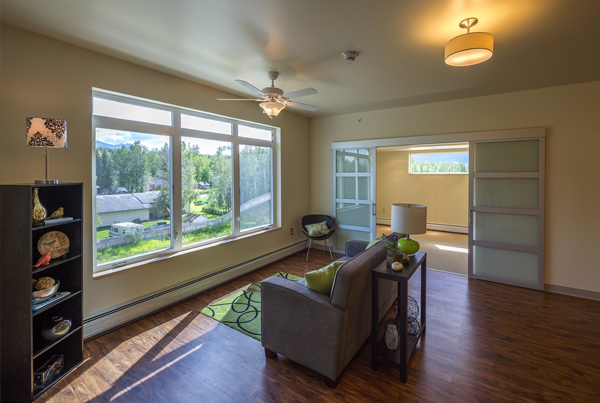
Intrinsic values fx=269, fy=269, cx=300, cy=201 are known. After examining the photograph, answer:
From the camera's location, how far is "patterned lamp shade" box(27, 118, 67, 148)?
6.26 ft

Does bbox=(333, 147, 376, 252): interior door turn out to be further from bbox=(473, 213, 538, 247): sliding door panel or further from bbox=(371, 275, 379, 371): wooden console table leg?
bbox=(371, 275, 379, 371): wooden console table leg

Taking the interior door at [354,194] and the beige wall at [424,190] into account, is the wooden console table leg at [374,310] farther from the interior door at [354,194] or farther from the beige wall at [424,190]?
the beige wall at [424,190]

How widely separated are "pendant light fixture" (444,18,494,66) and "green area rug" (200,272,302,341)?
302cm

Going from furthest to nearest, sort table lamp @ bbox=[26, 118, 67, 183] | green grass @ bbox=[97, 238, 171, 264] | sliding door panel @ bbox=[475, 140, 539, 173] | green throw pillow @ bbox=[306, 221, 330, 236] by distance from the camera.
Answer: green throw pillow @ bbox=[306, 221, 330, 236] < sliding door panel @ bbox=[475, 140, 539, 173] < green grass @ bbox=[97, 238, 171, 264] < table lamp @ bbox=[26, 118, 67, 183]

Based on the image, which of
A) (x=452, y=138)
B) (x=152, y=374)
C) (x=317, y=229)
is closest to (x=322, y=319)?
(x=152, y=374)

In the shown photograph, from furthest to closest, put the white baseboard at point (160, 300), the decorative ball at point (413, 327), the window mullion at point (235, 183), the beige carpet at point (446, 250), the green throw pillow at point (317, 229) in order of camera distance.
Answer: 1. the green throw pillow at point (317, 229)
2. the beige carpet at point (446, 250)
3. the window mullion at point (235, 183)
4. the white baseboard at point (160, 300)
5. the decorative ball at point (413, 327)

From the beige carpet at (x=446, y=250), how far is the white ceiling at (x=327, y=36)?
294 cm

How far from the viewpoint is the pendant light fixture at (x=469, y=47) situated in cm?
198

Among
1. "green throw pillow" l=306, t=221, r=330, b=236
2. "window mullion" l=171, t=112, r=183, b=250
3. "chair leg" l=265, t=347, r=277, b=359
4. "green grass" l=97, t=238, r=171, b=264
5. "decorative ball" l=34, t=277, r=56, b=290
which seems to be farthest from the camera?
"green throw pillow" l=306, t=221, r=330, b=236

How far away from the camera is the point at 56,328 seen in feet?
6.90

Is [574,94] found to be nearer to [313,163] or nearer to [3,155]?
[313,163]

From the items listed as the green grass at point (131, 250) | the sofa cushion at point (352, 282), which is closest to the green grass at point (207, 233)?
the green grass at point (131, 250)

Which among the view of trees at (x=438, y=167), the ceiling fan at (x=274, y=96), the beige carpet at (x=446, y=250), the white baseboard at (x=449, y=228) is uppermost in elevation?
the ceiling fan at (x=274, y=96)

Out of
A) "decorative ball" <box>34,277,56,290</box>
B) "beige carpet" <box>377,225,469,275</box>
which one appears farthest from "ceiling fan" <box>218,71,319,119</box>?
"beige carpet" <box>377,225,469,275</box>
